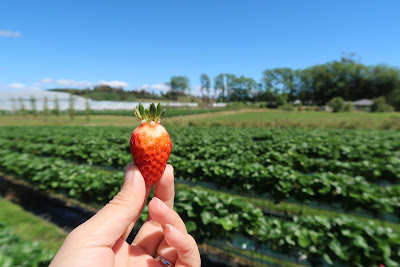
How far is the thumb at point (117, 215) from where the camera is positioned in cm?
100

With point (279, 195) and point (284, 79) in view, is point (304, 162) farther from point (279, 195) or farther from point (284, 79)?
point (284, 79)

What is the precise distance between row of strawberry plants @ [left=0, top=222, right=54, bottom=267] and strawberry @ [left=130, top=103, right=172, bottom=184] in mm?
1449

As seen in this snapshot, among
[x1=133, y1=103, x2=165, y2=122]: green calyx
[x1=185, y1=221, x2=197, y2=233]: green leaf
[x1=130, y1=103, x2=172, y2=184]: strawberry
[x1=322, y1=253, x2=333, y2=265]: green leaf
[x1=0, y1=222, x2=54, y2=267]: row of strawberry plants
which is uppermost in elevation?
[x1=133, y1=103, x2=165, y2=122]: green calyx

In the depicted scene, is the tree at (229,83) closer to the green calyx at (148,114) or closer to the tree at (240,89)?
the tree at (240,89)

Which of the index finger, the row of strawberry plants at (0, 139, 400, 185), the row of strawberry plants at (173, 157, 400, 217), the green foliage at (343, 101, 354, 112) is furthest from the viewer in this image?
the green foliage at (343, 101, 354, 112)

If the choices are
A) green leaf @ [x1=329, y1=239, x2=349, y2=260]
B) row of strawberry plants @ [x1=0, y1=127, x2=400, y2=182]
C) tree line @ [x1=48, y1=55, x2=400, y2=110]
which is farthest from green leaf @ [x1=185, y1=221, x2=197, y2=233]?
tree line @ [x1=48, y1=55, x2=400, y2=110]

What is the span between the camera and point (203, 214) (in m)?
3.21

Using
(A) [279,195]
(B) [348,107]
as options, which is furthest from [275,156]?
(B) [348,107]

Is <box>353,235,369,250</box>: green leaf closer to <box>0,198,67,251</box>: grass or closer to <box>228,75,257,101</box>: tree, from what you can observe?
<box>0,198,67,251</box>: grass

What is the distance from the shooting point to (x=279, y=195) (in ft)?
16.4

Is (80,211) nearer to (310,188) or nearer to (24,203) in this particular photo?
(24,203)

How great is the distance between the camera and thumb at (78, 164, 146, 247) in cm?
100

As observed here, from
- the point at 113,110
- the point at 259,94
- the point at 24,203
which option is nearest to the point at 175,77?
the point at 113,110

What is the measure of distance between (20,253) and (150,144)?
1.74 m
